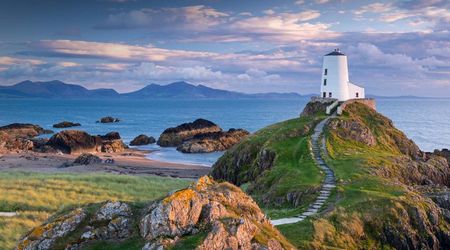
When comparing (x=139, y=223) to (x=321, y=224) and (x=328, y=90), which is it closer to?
(x=321, y=224)

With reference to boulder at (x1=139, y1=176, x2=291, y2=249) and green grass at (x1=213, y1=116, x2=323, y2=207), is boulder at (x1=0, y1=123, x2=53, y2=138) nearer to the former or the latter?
green grass at (x1=213, y1=116, x2=323, y2=207)

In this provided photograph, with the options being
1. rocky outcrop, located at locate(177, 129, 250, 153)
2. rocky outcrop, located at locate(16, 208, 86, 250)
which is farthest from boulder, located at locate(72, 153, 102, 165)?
rocky outcrop, located at locate(16, 208, 86, 250)

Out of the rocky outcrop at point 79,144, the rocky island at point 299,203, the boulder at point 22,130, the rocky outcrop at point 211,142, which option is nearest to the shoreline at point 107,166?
the rocky outcrop at point 79,144

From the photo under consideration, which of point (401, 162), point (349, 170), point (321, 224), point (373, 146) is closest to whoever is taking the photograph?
point (321, 224)

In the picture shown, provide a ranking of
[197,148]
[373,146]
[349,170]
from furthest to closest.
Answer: [197,148], [373,146], [349,170]

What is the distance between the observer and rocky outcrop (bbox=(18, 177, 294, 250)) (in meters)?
16.7

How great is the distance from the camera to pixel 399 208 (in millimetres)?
32469

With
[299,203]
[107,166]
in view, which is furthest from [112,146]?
[299,203]

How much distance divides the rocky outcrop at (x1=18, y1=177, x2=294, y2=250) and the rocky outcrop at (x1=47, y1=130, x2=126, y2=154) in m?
93.8

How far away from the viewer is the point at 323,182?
3919 cm

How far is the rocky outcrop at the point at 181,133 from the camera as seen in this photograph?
128m

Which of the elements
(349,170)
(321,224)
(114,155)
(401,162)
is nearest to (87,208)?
(321,224)

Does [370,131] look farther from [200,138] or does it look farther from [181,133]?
[181,133]

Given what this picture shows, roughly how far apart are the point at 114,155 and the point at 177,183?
4842 centimetres
